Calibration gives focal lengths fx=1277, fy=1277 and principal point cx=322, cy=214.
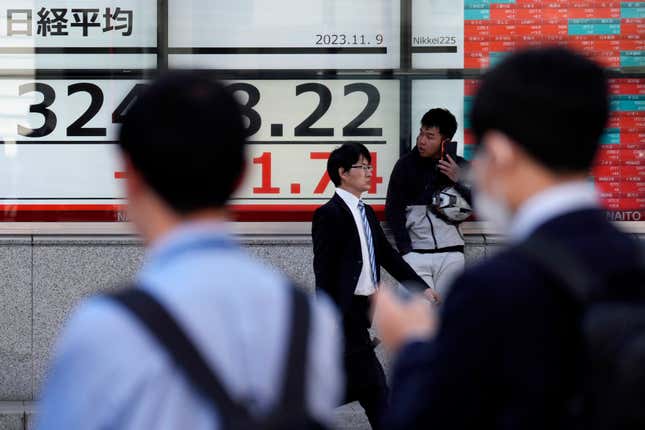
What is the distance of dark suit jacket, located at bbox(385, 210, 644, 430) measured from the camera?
1889 millimetres

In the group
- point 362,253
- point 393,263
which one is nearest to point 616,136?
point 393,263

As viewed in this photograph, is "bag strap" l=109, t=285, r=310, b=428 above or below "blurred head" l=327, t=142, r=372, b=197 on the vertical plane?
below

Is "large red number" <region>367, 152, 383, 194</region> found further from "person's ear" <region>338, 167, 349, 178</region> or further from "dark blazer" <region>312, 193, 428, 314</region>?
"dark blazer" <region>312, 193, 428, 314</region>

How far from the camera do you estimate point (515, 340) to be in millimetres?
1895

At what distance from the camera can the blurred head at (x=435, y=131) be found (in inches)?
309

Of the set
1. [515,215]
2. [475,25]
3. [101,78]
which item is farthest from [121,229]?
[515,215]

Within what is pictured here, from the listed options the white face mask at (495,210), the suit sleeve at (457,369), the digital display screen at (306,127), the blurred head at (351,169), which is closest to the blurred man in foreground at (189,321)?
the suit sleeve at (457,369)

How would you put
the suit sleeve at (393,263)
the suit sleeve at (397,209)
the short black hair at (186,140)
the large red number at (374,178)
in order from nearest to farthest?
the short black hair at (186,140), the suit sleeve at (393,263), the suit sleeve at (397,209), the large red number at (374,178)

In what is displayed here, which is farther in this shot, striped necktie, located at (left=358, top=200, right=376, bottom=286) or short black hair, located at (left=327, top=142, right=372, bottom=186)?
short black hair, located at (left=327, top=142, right=372, bottom=186)

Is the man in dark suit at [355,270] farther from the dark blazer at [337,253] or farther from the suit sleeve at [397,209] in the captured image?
the suit sleeve at [397,209]

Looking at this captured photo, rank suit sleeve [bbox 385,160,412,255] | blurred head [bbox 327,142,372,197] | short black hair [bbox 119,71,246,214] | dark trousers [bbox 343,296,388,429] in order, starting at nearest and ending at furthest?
short black hair [bbox 119,71,246,214], dark trousers [bbox 343,296,388,429], blurred head [bbox 327,142,372,197], suit sleeve [bbox 385,160,412,255]

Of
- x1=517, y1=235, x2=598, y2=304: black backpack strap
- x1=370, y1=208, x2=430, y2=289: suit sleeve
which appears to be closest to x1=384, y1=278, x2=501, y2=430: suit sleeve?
x1=517, y1=235, x2=598, y2=304: black backpack strap

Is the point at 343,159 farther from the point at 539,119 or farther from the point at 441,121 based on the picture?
the point at 539,119

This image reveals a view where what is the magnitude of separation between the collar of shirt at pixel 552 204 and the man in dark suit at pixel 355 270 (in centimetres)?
413
